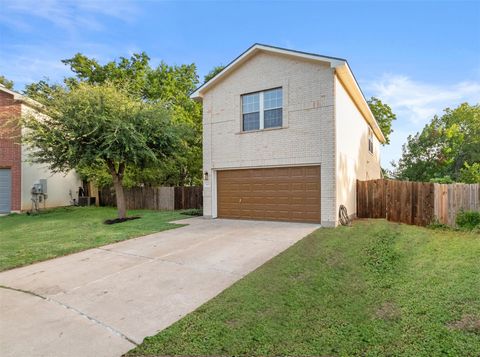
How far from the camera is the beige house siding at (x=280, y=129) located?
10.0 m

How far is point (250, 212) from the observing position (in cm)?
1159

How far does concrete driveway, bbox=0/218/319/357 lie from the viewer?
3.35 metres

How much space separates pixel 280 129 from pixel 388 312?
7.94 m

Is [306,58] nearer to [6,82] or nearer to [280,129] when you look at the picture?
[280,129]

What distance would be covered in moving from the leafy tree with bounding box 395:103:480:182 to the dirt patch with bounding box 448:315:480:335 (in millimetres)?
26847

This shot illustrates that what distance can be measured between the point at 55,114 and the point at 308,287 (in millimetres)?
11476

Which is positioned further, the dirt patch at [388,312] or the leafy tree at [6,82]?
the leafy tree at [6,82]

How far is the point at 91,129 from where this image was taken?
37.4 feet

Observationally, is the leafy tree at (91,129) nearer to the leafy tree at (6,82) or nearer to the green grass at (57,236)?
the green grass at (57,236)

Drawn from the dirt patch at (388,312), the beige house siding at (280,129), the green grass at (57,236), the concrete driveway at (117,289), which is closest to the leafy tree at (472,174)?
the beige house siding at (280,129)

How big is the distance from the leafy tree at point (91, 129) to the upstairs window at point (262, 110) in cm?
389

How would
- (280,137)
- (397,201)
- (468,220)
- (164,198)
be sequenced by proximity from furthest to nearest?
(164,198), (397,201), (280,137), (468,220)

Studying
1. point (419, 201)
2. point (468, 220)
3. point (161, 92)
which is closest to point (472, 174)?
point (468, 220)

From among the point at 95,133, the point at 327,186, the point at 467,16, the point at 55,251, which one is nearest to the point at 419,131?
the point at 467,16
